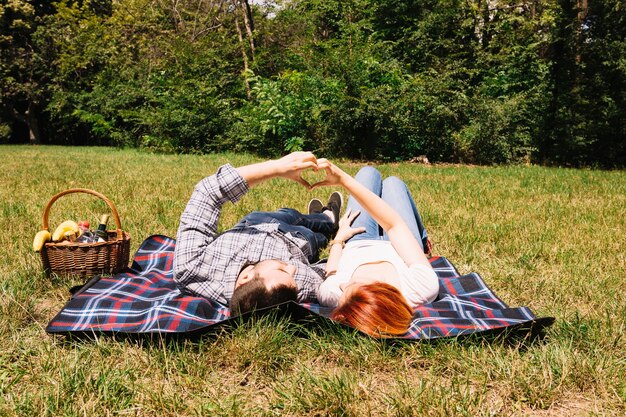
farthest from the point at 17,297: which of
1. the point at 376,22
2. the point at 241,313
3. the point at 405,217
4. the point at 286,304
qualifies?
the point at 376,22

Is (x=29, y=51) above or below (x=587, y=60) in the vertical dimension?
above

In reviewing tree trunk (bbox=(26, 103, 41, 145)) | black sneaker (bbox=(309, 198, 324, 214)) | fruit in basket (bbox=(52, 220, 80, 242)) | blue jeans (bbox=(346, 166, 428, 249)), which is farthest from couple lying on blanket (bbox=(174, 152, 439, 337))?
tree trunk (bbox=(26, 103, 41, 145))

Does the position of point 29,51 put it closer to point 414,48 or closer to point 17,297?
point 414,48

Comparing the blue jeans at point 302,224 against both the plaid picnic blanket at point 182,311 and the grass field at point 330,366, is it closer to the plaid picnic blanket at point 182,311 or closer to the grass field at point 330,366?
the plaid picnic blanket at point 182,311

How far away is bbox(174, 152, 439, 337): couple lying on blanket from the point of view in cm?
238

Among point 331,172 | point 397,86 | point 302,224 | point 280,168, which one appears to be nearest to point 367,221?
point 302,224

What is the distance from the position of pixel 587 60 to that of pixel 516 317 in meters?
14.4

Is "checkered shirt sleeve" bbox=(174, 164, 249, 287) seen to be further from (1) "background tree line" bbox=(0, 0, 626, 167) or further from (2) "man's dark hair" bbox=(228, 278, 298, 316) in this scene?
(1) "background tree line" bbox=(0, 0, 626, 167)

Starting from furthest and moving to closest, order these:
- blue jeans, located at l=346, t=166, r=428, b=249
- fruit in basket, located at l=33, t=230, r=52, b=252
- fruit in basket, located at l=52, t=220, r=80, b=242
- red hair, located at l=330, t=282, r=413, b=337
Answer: blue jeans, located at l=346, t=166, r=428, b=249, fruit in basket, located at l=52, t=220, r=80, b=242, fruit in basket, located at l=33, t=230, r=52, b=252, red hair, located at l=330, t=282, r=413, b=337

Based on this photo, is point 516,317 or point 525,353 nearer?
point 525,353

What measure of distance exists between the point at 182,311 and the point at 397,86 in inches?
452

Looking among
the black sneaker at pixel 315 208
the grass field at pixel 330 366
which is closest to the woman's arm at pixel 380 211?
the grass field at pixel 330 366

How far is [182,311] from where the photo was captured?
8.95 ft

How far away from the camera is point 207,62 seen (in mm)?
15539
